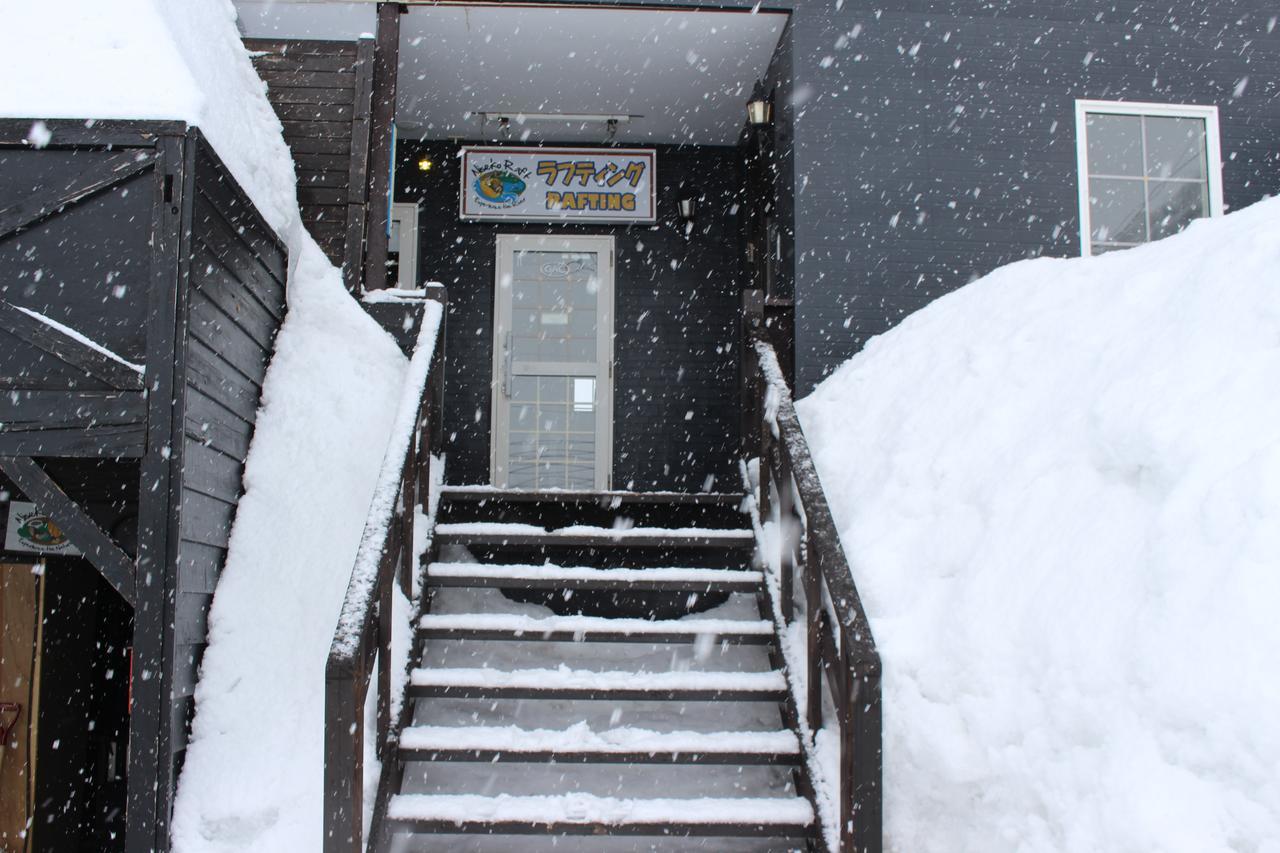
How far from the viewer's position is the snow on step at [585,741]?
384 cm

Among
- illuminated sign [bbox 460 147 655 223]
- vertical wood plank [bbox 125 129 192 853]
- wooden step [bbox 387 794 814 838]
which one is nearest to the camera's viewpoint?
wooden step [bbox 387 794 814 838]

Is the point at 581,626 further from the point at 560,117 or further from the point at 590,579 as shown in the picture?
the point at 560,117

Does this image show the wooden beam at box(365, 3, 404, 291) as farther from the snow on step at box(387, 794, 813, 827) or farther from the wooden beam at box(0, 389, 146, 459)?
→ the snow on step at box(387, 794, 813, 827)

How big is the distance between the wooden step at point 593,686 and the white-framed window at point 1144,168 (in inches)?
166

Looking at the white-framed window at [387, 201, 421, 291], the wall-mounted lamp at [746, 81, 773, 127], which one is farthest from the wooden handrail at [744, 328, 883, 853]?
the white-framed window at [387, 201, 421, 291]

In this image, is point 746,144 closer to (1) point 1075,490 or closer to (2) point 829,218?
(2) point 829,218

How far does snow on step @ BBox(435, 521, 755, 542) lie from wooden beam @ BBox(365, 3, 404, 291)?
196 centimetres

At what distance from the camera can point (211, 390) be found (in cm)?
450

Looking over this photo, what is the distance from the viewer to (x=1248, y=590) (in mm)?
2740

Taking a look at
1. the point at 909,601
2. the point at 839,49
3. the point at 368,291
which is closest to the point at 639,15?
the point at 839,49

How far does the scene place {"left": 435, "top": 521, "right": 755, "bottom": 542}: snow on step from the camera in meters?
4.99

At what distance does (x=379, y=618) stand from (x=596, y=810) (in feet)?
3.45

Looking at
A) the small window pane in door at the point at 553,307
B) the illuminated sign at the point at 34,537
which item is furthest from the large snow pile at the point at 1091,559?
the illuminated sign at the point at 34,537

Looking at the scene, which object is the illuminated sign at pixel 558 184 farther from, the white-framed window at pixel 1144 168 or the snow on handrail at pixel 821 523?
the snow on handrail at pixel 821 523
